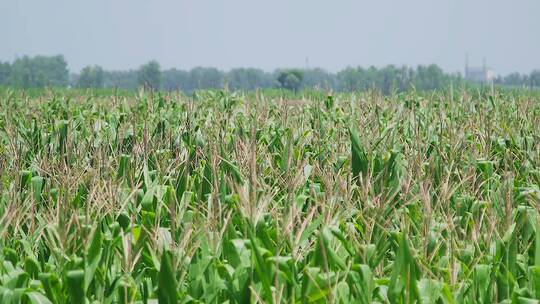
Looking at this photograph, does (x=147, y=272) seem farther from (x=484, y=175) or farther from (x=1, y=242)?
(x=484, y=175)

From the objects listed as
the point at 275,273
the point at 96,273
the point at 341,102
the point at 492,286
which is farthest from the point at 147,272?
the point at 341,102

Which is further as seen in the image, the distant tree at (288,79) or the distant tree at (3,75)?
the distant tree at (3,75)

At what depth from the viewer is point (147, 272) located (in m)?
4.08

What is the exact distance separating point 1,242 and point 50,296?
2.45 feet

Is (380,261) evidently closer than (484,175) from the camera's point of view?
Yes

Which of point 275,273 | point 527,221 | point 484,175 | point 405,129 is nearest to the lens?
point 275,273

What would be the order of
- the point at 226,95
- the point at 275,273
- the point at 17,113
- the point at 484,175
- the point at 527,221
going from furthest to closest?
the point at 226,95 → the point at 17,113 → the point at 484,175 → the point at 527,221 → the point at 275,273

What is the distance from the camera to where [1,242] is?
404 cm

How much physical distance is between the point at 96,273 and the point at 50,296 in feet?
0.92

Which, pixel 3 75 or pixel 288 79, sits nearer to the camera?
pixel 288 79

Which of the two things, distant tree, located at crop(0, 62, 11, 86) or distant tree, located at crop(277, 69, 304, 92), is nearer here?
distant tree, located at crop(277, 69, 304, 92)

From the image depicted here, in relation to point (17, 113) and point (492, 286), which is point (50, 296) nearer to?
point (492, 286)

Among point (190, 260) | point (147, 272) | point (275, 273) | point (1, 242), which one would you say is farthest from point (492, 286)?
point (1, 242)

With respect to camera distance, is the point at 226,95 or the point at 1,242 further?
the point at 226,95
